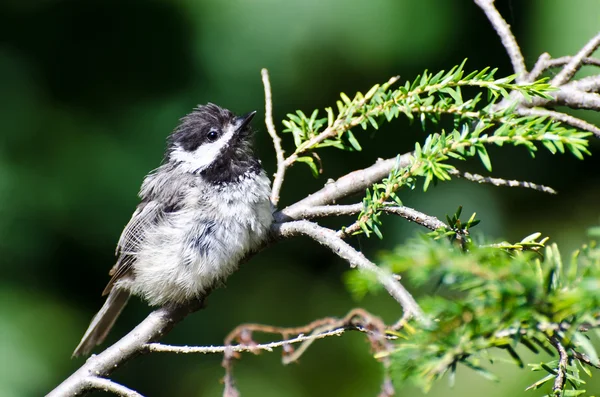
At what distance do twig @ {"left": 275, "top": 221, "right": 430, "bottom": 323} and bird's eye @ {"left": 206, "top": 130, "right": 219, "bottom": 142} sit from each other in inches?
29.3

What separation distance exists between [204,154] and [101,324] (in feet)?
2.96

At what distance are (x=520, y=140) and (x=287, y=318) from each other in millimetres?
1793

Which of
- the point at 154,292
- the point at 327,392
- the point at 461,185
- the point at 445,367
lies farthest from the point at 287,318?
the point at 445,367

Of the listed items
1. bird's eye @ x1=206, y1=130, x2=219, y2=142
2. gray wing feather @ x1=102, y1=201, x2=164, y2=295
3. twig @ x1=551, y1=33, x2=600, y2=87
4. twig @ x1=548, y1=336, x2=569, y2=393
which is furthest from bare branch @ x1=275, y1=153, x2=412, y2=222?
twig @ x1=548, y1=336, x2=569, y2=393

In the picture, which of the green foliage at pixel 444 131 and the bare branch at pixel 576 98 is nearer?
the green foliage at pixel 444 131

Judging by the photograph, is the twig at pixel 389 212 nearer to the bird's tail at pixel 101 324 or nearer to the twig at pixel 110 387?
the twig at pixel 110 387

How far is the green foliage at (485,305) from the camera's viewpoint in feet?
2.82

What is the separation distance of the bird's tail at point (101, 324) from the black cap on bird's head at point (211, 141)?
2.27 feet

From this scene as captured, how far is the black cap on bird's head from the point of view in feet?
9.22

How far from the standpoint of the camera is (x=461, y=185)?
322 centimetres

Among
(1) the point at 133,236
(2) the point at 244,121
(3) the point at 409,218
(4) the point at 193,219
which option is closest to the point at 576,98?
(3) the point at 409,218

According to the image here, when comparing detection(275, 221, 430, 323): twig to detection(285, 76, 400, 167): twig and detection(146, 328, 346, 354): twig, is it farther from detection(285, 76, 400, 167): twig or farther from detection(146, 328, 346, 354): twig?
detection(285, 76, 400, 167): twig

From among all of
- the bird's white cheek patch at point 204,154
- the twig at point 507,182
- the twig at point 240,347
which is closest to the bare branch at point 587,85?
the twig at point 507,182

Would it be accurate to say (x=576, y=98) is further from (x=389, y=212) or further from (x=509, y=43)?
(x=389, y=212)
